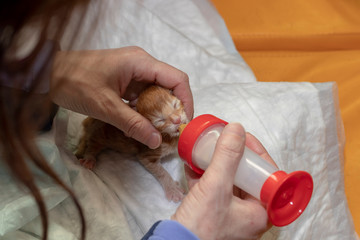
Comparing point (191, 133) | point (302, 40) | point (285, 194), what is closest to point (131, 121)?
point (191, 133)

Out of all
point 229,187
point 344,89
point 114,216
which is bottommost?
point 114,216

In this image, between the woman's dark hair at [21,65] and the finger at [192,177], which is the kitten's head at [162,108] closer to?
the finger at [192,177]

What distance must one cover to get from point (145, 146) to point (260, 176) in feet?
1.44

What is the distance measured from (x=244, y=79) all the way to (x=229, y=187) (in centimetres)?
70

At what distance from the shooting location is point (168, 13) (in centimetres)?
155

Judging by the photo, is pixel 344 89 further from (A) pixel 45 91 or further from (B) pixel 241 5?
(A) pixel 45 91

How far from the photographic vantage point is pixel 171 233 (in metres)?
0.73

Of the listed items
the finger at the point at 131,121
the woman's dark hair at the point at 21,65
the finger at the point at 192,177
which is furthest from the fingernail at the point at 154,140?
the woman's dark hair at the point at 21,65

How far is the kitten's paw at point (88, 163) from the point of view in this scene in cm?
113

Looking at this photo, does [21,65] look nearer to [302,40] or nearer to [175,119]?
[175,119]

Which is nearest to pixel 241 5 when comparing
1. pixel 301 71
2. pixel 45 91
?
pixel 301 71

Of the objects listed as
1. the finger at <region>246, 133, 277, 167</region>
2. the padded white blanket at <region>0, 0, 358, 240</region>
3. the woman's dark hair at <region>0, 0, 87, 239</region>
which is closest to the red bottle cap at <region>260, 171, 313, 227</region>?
the finger at <region>246, 133, 277, 167</region>

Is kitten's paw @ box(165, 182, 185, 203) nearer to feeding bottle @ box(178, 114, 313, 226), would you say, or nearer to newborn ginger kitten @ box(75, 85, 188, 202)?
newborn ginger kitten @ box(75, 85, 188, 202)

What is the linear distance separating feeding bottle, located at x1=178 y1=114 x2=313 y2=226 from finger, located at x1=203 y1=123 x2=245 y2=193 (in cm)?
7
